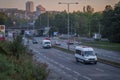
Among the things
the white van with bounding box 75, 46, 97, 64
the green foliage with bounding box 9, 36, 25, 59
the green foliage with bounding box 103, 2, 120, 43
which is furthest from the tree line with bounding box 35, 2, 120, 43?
the green foliage with bounding box 9, 36, 25, 59

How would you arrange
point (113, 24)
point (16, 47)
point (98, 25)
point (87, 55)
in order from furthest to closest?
point (98, 25) < point (113, 24) < point (87, 55) < point (16, 47)

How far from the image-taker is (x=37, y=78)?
2108 cm

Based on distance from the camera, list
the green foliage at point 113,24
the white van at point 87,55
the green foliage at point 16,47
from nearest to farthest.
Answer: the green foliage at point 16,47 → the white van at point 87,55 → the green foliage at point 113,24

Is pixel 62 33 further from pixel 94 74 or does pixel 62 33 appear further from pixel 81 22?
pixel 94 74

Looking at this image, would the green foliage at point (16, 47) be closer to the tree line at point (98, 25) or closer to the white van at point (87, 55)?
the white van at point (87, 55)

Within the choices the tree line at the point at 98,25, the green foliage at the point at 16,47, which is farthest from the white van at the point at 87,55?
the tree line at the point at 98,25

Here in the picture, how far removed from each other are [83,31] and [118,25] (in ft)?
230

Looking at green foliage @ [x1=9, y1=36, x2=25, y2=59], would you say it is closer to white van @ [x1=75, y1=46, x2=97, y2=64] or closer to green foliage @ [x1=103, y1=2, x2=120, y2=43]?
white van @ [x1=75, y1=46, x2=97, y2=64]

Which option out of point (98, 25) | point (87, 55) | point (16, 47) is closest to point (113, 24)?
point (98, 25)

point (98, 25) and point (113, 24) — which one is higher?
point (113, 24)

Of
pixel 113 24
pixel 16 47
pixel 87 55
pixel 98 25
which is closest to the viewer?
pixel 16 47

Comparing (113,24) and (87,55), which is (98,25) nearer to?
(113,24)

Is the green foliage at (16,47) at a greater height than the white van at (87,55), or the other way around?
the green foliage at (16,47)

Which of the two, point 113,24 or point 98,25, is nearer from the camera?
point 113,24
